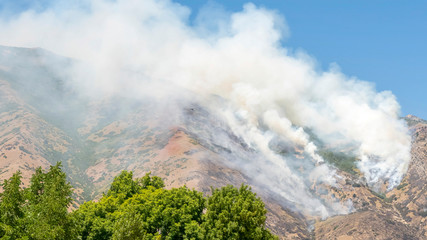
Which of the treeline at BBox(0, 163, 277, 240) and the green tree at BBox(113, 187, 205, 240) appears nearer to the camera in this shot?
the treeline at BBox(0, 163, 277, 240)

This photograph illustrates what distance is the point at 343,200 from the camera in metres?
173

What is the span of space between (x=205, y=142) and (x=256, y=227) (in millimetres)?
126922

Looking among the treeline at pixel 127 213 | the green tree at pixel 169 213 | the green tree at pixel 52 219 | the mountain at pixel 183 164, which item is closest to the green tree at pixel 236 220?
the treeline at pixel 127 213

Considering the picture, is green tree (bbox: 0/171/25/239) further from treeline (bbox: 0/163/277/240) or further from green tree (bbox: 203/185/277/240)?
green tree (bbox: 203/185/277/240)

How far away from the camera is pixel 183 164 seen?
13962cm

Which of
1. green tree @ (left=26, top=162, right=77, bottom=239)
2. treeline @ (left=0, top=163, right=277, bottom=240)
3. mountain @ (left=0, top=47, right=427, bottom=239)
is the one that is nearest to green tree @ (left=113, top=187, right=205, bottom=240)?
treeline @ (left=0, top=163, right=277, bottom=240)

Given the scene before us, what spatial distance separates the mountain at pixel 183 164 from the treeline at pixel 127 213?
61.2 metres

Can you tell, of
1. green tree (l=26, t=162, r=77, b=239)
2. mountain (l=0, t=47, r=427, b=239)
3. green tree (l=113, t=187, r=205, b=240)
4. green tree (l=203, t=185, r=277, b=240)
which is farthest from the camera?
mountain (l=0, t=47, r=427, b=239)

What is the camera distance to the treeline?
38.2m

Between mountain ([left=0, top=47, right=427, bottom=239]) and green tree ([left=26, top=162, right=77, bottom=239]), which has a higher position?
mountain ([left=0, top=47, right=427, bottom=239])

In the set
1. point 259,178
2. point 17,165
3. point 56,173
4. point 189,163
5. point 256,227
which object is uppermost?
point 259,178

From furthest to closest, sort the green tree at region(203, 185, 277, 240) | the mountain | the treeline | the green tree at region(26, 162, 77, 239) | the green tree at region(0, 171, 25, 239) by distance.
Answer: the mountain
the green tree at region(203, 185, 277, 240)
the treeline
the green tree at region(0, 171, 25, 239)
the green tree at region(26, 162, 77, 239)

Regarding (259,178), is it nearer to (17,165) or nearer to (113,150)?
(113,150)

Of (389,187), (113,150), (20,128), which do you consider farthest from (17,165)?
(389,187)
